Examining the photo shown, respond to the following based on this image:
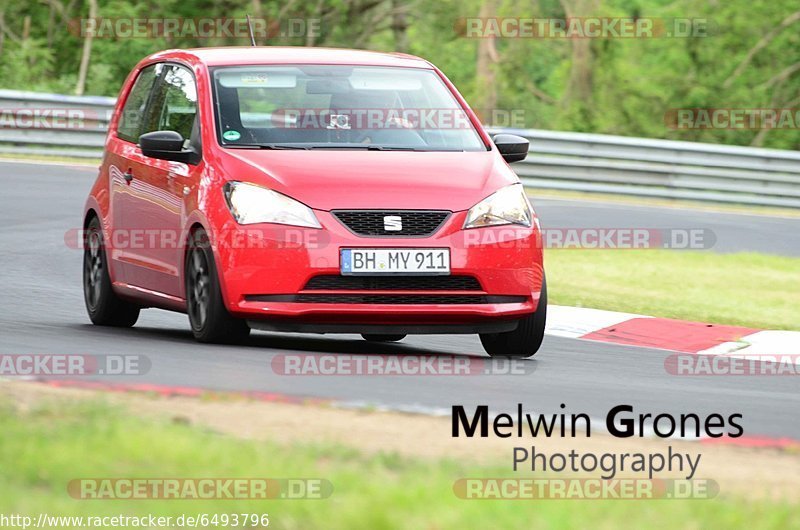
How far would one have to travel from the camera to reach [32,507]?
468 cm

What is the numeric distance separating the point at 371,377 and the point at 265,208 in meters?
1.27

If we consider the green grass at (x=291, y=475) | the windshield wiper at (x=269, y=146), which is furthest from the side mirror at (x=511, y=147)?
the green grass at (x=291, y=475)

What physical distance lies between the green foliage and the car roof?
781 inches

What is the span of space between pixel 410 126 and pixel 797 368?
2.96 meters

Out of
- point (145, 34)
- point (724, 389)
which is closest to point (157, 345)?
point (724, 389)

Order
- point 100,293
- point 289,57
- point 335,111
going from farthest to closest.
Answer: point 100,293 < point 289,57 < point 335,111

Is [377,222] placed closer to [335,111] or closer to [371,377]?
[371,377]

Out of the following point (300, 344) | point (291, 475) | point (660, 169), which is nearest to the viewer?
point (291, 475)

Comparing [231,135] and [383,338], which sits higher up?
[231,135]

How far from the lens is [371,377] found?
8.02m

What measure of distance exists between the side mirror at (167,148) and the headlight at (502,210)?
1.68m

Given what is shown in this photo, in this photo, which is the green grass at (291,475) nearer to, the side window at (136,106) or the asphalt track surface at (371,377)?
the asphalt track surface at (371,377)

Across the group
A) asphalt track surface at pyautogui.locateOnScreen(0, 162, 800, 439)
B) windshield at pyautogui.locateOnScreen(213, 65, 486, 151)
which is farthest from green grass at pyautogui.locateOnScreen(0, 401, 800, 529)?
windshield at pyautogui.locateOnScreen(213, 65, 486, 151)

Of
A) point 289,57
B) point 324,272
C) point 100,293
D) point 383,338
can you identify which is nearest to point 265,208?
point 324,272
